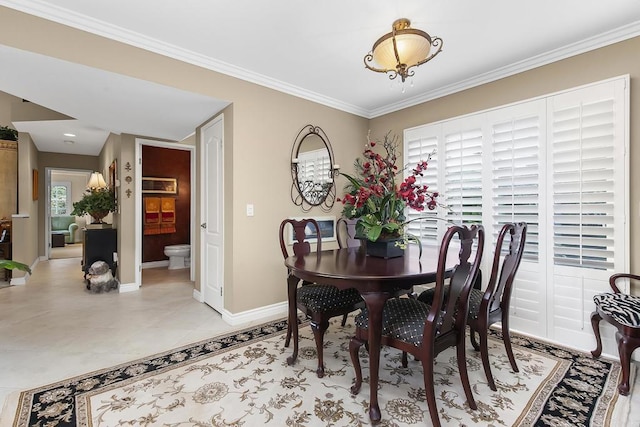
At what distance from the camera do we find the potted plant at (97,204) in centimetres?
450

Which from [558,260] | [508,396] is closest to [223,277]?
[508,396]

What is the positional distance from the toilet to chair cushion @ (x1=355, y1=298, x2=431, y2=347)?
486cm

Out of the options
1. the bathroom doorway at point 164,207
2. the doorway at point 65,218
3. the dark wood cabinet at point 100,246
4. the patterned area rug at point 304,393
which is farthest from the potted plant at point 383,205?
the doorway at point 65,218

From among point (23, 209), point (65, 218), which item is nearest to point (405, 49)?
point (23, 209)

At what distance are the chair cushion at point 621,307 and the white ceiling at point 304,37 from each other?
1.97 meters

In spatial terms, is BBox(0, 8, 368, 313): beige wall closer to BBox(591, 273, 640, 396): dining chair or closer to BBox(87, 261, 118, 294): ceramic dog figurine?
BBox(87, 261, 118, 294): ceramic dog figurine

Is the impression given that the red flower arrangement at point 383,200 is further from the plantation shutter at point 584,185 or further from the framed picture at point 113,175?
the framed picture at point 113,175

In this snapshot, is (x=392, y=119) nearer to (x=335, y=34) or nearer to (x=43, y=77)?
(x=335, y=34)

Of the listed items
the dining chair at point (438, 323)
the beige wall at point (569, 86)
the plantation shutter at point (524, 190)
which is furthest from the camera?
the plantation shutter at point (524, 190)

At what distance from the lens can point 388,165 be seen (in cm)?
222

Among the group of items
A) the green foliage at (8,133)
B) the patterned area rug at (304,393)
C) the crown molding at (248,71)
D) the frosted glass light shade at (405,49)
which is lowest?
the patterned area rug at (304,393)

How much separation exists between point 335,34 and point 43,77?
2369 millimetres

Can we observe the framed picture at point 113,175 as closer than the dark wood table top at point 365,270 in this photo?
No

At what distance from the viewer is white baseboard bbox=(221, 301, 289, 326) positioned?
3.03 metres
